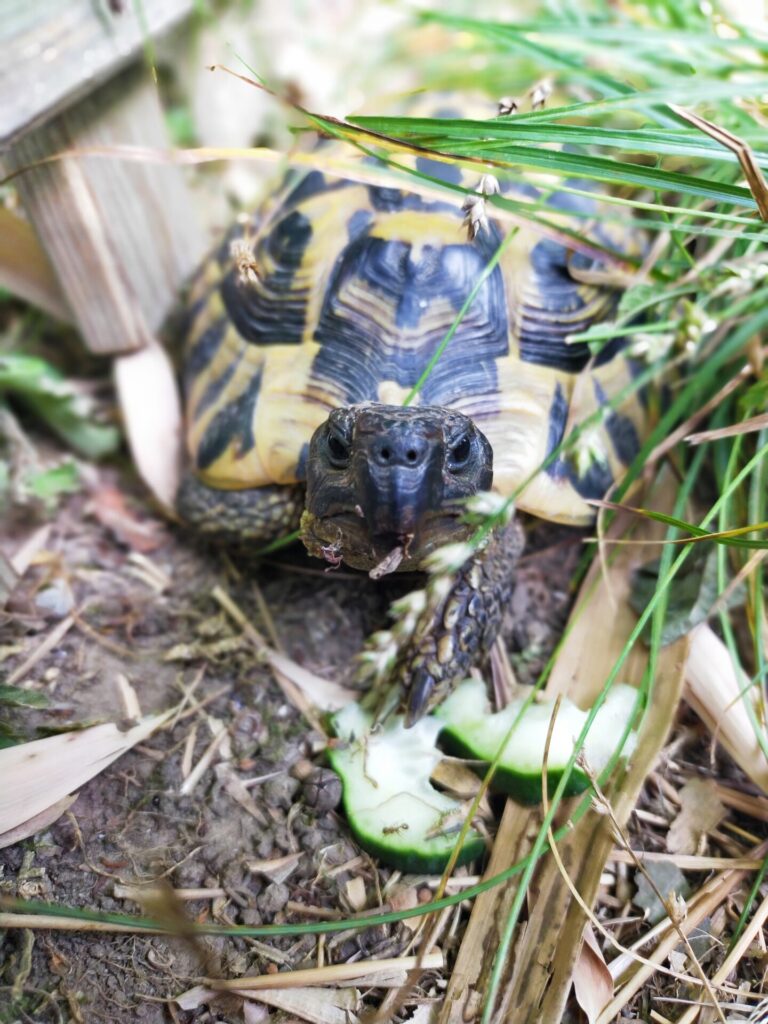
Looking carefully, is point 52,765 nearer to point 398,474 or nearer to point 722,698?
point 398,474

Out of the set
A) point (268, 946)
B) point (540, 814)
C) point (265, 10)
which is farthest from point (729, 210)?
point (265, 10)

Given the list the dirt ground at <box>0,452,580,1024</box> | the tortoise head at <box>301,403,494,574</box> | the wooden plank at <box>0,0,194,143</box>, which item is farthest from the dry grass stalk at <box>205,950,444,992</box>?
the wooden plank at <box>0,0,194,143</box>

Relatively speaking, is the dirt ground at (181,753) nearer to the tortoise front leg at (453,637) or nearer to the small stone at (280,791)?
the small stone at (280,791)

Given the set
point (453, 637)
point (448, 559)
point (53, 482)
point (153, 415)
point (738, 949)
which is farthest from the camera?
point (153, 415)

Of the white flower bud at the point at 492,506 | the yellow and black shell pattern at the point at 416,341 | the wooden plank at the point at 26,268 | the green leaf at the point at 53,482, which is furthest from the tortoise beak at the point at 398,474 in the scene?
the wooden plank at the point at 26,268

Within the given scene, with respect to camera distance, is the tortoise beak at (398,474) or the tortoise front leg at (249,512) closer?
the tortoise beak at (398,474)

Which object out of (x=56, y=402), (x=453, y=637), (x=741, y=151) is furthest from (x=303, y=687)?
(x=741, y=151)

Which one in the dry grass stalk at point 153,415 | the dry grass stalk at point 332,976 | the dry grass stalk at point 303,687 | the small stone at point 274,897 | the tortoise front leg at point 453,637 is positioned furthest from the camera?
the dry grass stalk at point 153,415
